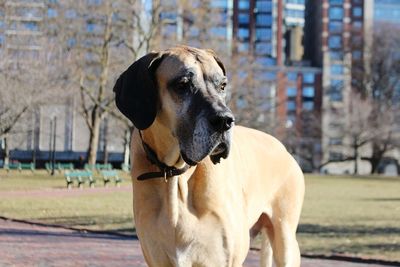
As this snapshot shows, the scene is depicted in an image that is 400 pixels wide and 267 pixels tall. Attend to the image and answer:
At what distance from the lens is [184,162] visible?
3.74 metres

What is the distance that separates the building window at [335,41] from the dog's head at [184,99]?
106734 mm

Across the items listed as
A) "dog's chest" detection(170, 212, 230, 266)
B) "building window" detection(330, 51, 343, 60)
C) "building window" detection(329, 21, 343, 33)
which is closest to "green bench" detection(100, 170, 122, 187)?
"dog's chest" detection(170, 212, 230, 266)

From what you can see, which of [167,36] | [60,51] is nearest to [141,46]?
[167,36]

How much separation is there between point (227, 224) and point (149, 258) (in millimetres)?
521

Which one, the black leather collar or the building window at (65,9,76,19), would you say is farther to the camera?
the building window at (65,9,76,19)

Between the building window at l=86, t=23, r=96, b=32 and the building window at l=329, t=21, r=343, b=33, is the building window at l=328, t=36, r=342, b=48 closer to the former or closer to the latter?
the building window at l=329, t=21, r=343, b=33

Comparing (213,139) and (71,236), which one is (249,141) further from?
(71,236)

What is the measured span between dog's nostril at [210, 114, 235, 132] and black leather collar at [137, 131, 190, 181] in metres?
0.54

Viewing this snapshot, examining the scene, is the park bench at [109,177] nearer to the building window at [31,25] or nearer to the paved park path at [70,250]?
the building window at [31,25]

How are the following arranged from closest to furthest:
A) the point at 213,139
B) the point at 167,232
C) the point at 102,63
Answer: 1. the point at 213,139
2. the point at 167,232
3. the point at 102,63

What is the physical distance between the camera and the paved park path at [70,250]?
29.1 ft

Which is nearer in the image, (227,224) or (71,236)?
(227,224)

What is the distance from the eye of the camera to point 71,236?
11.9 meters

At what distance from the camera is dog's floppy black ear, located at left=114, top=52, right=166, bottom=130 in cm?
358
